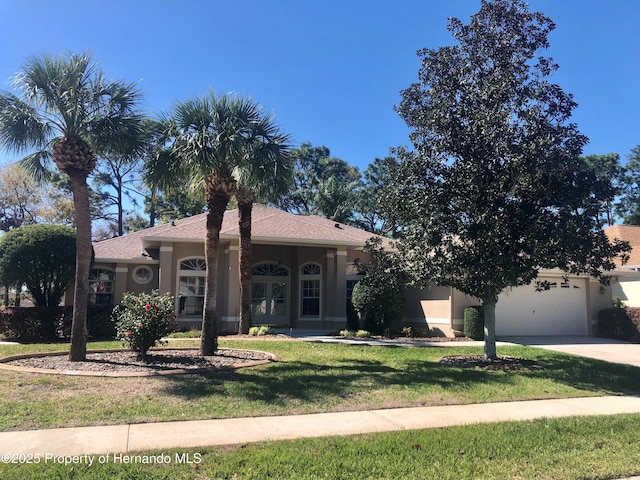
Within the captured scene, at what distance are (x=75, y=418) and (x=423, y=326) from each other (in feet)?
49.5

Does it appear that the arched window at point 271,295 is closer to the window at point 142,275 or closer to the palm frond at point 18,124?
the window at point 142,275

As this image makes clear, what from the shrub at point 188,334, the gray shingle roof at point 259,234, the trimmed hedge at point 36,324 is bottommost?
the shrub at point 188,334

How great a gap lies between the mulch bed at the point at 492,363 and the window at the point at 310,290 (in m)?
8.52

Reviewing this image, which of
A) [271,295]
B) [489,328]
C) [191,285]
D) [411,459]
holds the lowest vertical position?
[411,459]

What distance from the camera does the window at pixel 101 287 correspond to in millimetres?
22172

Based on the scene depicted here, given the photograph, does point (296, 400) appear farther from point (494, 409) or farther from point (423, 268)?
point (423, 268)

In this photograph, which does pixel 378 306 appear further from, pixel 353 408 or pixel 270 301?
pixel 353 408

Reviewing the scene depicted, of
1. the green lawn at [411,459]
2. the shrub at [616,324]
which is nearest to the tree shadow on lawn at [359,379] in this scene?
the green lawn at [411,459]

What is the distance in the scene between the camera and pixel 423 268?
12.1m

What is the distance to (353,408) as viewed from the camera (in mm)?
7793

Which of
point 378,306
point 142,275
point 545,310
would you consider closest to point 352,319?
point 378,306

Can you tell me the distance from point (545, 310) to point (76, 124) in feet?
59.6

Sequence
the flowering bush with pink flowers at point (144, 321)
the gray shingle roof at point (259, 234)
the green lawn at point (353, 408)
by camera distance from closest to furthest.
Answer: the green lawn at point (353, 408) < the flowering bush with pink flowers at point (144, 321) < the gray shingle roof at point (259, 234)

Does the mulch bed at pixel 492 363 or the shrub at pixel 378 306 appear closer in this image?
the mulch bed at pixel 492 363
